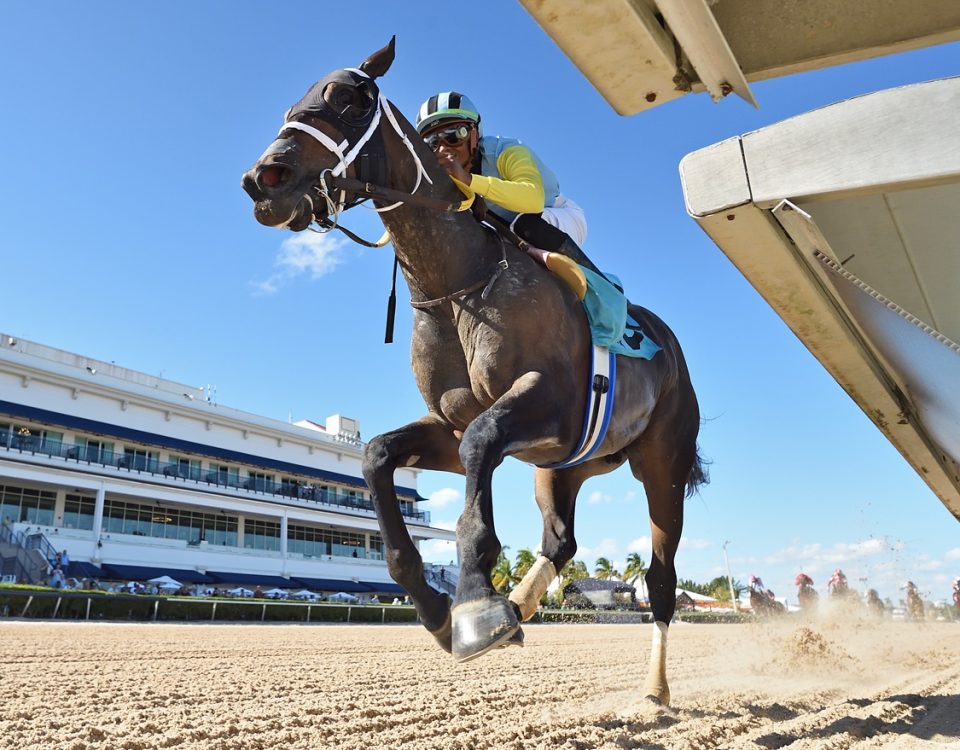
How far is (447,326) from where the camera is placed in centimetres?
345

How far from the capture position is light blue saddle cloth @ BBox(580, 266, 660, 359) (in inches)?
144

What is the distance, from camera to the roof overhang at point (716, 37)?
6.30 ft

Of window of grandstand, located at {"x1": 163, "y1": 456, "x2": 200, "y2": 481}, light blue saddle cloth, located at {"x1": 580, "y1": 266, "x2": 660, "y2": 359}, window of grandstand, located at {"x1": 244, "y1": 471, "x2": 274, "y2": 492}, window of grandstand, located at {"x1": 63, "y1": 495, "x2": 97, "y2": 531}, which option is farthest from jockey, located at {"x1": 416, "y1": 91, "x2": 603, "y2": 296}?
window of grandstand, located at {"x1": 244, "y1": 471, "x2": 274, "y2": 492}

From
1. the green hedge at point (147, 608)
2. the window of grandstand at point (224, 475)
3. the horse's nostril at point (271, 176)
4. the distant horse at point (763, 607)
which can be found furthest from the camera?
the window of grandstand at point (224, 475)

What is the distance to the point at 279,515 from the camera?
41.8m

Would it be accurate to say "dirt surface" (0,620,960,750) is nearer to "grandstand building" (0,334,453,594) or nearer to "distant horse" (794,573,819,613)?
"distant horse" (794,573,819,613)

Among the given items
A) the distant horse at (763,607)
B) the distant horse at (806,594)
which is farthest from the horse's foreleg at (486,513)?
the distant horse at (806,594)

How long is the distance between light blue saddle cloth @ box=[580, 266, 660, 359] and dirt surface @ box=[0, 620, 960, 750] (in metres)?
1.82

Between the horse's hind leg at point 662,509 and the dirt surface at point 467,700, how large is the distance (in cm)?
62

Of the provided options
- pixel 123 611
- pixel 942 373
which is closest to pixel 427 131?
pixel 942 373

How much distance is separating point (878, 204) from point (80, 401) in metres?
39.5

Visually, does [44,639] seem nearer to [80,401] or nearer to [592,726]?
[592,726]

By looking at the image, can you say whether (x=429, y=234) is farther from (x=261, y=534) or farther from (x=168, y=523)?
(x=261, y=534)

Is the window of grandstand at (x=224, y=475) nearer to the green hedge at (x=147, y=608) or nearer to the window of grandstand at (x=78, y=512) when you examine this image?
the window of grandstand at (x=78, y=512)
